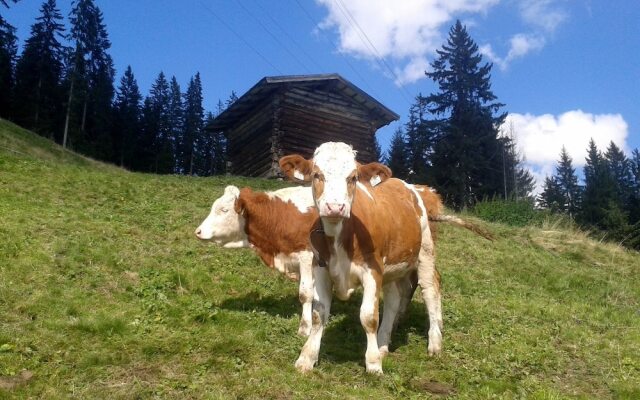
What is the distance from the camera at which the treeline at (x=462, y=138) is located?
49031mm

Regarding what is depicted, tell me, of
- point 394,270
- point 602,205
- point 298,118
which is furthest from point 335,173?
point 602,205

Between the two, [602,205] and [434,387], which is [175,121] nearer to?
[602,205]

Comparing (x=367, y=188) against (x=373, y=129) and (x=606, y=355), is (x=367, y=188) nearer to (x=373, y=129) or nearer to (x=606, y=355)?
(x=606, y=355)

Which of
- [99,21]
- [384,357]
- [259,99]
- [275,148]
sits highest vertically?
[99,21]

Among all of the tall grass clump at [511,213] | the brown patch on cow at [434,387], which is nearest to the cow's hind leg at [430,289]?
the brown patch on cow at [434,387]

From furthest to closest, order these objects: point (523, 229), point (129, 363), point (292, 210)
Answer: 1. point (523, 229)
2. point (292, 210)
3. point (129, 363)

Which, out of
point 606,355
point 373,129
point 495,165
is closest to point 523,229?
point 373,129

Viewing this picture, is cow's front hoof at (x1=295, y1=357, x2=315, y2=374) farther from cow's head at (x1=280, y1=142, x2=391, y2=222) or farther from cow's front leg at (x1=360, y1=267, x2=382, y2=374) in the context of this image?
cow's head at (x1=280, y1=142, x2=391, y2=222)

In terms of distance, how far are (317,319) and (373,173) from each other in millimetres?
1839

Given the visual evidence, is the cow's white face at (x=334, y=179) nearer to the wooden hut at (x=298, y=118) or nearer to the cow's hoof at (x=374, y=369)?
the cow's hoof at (x=374, y=369)

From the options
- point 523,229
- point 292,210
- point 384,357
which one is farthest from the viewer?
point 523,229

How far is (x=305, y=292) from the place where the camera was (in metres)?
8.87

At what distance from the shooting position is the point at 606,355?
815cm

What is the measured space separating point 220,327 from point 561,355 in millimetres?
4775
